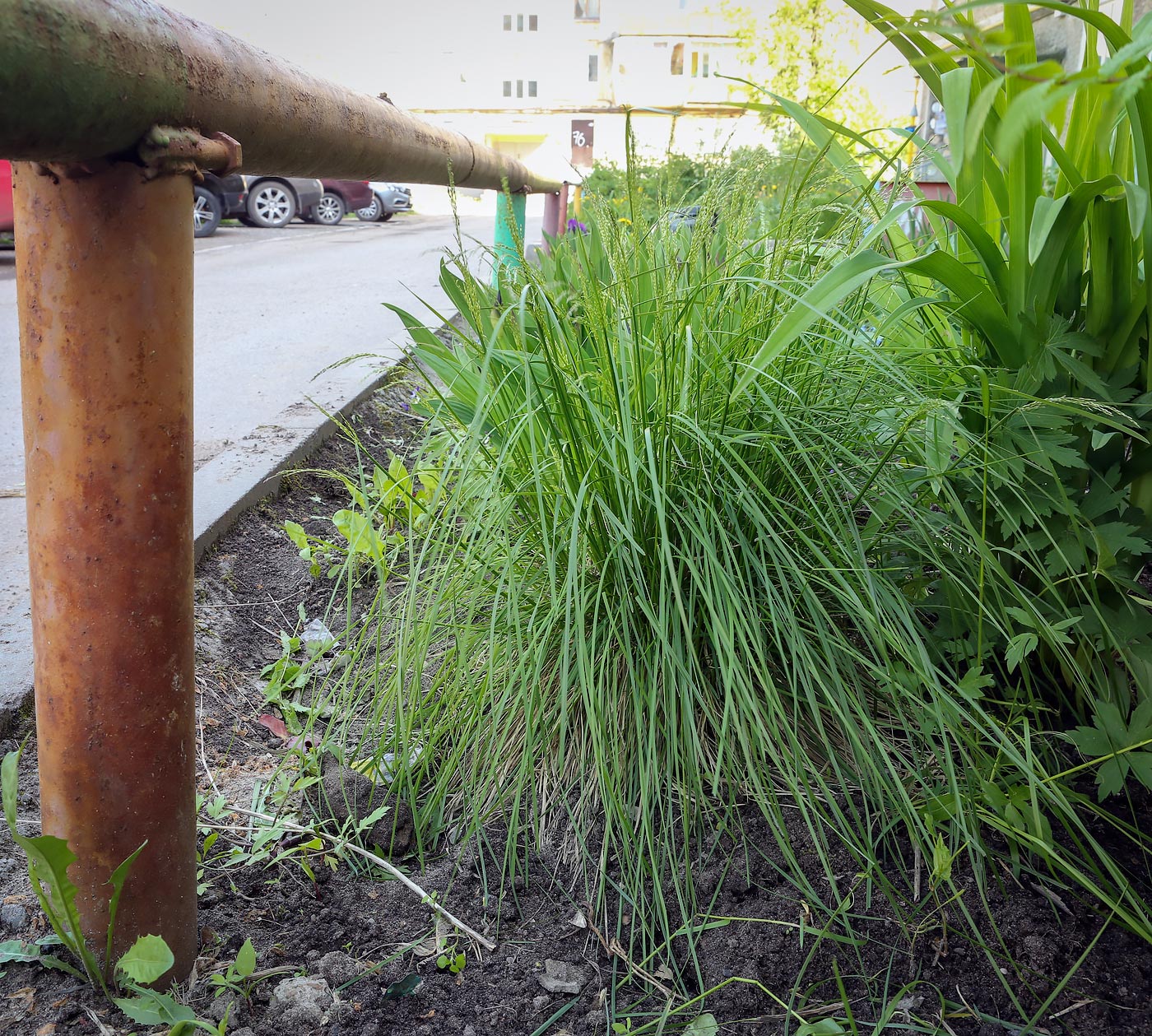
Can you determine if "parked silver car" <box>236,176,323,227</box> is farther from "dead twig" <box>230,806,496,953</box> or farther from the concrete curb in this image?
"dead twig" <box>230,806,496,953</box>

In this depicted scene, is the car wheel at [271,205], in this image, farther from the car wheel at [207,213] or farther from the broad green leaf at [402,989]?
the broad green leaf at [402,989]

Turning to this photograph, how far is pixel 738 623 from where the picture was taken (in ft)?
4.36

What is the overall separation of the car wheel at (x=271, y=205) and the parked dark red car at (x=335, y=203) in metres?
1.29

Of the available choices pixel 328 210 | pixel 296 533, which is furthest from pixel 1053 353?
A: pixel 328 210

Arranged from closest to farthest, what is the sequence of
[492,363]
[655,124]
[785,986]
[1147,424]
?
[785,986]
[1147,424]
[492,363]
[655,124]

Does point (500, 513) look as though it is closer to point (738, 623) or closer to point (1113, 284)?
point (738, 623)

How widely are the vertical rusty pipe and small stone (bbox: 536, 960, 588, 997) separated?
45 centimetres

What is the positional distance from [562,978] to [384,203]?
20.9m

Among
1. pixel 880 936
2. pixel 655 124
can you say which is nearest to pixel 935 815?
pixel 880 936

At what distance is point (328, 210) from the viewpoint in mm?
18141

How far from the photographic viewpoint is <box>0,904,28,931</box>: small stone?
1.18m

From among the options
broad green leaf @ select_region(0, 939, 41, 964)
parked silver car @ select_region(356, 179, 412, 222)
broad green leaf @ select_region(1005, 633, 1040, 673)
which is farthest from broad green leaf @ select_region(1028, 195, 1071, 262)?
parked silver car @ select_region(356, 179, 412, 222)

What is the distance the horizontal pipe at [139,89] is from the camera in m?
0.71

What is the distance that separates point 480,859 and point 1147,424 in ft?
3.50
